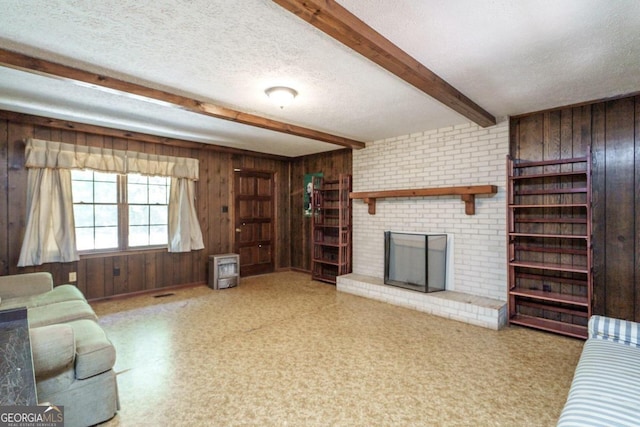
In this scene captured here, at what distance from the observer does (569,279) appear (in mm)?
3402

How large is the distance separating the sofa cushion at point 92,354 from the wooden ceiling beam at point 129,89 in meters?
2.00

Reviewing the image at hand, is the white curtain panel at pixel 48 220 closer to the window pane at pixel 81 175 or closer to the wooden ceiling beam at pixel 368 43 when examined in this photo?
the window pane at pixel 81 175

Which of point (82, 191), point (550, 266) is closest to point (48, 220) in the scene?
point (82, 191)

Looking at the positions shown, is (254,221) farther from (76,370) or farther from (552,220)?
(552,220)

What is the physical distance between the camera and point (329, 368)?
257 centimetres

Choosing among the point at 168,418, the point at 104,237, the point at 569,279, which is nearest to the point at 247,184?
the point at 104,237

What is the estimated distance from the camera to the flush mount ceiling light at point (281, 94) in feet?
9.54

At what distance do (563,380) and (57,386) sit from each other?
3477mm

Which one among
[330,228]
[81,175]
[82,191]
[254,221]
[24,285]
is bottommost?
[24,285]

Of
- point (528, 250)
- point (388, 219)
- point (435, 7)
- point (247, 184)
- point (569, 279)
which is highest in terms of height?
point (435, 7)

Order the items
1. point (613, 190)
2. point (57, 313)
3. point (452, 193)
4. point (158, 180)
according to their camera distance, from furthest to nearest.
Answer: point (158, 180), point (452, 193), point (613, 190), point (57, 313)

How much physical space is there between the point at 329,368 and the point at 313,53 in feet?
8.19

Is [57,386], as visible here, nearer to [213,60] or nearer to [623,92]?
[213,60]

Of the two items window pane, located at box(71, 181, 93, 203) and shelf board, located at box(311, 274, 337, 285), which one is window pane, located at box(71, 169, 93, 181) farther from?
shelf board, located at box(311, 274, 337, 285)
